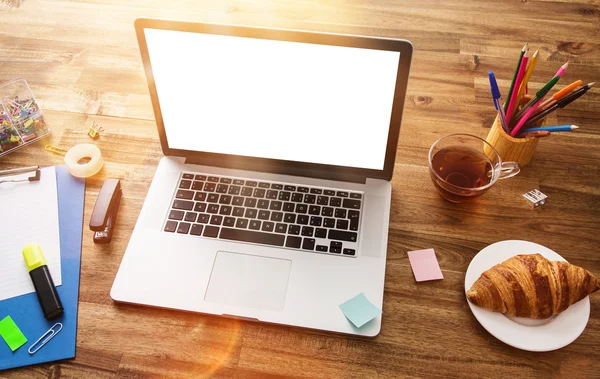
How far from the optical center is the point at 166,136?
100 centimetres

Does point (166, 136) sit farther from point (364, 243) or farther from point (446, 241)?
point (446, 241)

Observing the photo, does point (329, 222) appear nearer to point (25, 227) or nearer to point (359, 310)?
point (359, 310)

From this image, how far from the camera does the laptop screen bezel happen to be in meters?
0.80

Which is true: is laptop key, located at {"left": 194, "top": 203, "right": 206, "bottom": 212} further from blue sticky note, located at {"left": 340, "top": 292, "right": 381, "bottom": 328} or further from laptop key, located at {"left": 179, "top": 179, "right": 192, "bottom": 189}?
blue sticky note, located at {"left": 340, "top": 292, "right": 381, "bottom": 328}

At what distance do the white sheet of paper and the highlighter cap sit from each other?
2 centimetres

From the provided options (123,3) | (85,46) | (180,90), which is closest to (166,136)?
(180,90)

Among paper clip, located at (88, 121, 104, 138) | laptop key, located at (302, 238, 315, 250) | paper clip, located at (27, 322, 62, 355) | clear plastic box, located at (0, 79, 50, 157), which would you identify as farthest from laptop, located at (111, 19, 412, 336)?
clear plastic box, located at (0, 79, 50, 157)

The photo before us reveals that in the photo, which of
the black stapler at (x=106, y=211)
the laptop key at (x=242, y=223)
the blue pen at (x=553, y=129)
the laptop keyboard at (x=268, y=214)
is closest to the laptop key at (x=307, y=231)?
the laptop keyboard at (x=268, y=214)

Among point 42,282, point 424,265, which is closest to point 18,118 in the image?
point 42,282

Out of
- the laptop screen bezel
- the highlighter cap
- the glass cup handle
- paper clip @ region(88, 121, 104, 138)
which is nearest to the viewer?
the laptop screen bezel

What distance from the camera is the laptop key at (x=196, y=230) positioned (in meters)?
0.95

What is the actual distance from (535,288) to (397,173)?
369 millimetres

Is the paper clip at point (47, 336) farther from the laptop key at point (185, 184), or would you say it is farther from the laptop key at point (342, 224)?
the laptop key at point (342, 224)

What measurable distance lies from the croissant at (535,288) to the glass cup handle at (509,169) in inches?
9.1
